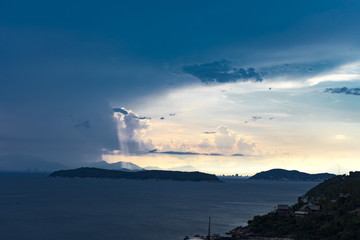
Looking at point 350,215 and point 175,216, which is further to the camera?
point 175,216

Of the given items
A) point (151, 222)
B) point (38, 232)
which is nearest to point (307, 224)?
point (151, 222)

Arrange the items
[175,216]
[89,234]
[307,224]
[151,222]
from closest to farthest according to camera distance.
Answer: [307,224] → [89,234] → [151,222] → [175,216]

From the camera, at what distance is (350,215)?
8669cm

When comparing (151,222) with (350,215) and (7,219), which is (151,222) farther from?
(350,215)

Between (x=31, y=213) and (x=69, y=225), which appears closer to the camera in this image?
(x=69, y=225)

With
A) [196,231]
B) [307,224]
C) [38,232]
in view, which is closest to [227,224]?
[196,231]

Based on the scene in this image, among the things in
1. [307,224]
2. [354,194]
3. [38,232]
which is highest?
[354,194]

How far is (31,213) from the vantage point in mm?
132000

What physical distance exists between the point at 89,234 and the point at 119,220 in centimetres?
2363

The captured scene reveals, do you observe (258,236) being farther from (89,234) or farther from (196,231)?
(89,234)

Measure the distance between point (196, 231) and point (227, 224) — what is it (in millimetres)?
15919

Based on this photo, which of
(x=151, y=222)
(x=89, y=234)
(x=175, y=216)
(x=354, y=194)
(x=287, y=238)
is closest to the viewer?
(x=287, y=238)

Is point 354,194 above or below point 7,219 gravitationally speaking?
above

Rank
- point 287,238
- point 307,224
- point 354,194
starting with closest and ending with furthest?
point 287,238
point 307,224
point 354,194
